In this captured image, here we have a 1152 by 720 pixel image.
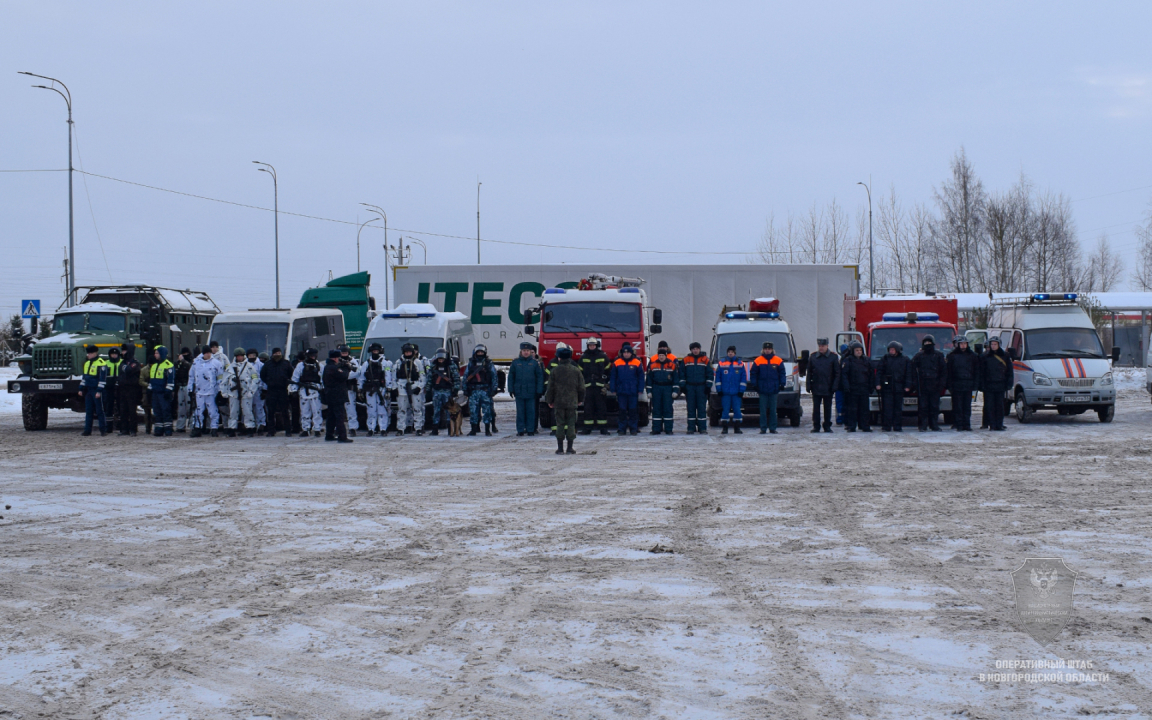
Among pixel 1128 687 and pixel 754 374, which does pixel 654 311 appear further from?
pixel 1128 687

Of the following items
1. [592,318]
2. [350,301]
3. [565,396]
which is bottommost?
[565,396]

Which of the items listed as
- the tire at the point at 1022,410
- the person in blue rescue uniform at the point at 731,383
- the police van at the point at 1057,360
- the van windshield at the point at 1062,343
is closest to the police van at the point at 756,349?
the person in blue rescue uniform at the point at 731,383

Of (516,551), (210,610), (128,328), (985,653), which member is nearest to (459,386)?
(128,328)

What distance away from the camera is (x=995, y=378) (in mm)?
19875

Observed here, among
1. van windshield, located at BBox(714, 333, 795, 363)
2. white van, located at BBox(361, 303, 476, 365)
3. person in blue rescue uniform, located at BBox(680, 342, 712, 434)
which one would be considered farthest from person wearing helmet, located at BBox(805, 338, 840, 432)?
white van, located at BBox(361, 303, 476, 365)

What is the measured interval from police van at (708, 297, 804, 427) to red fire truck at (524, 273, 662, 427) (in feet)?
4.59

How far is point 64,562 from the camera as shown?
8445mm

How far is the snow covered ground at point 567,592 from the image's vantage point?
5.22 meters

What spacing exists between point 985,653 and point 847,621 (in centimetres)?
90

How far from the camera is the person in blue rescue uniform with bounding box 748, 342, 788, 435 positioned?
2003 centimetres

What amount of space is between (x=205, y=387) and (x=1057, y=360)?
16.8 m

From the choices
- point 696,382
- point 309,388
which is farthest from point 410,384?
point 696,382

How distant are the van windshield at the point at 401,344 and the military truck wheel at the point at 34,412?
717cm

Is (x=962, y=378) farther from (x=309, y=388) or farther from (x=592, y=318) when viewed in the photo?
(x=309, y=388)
